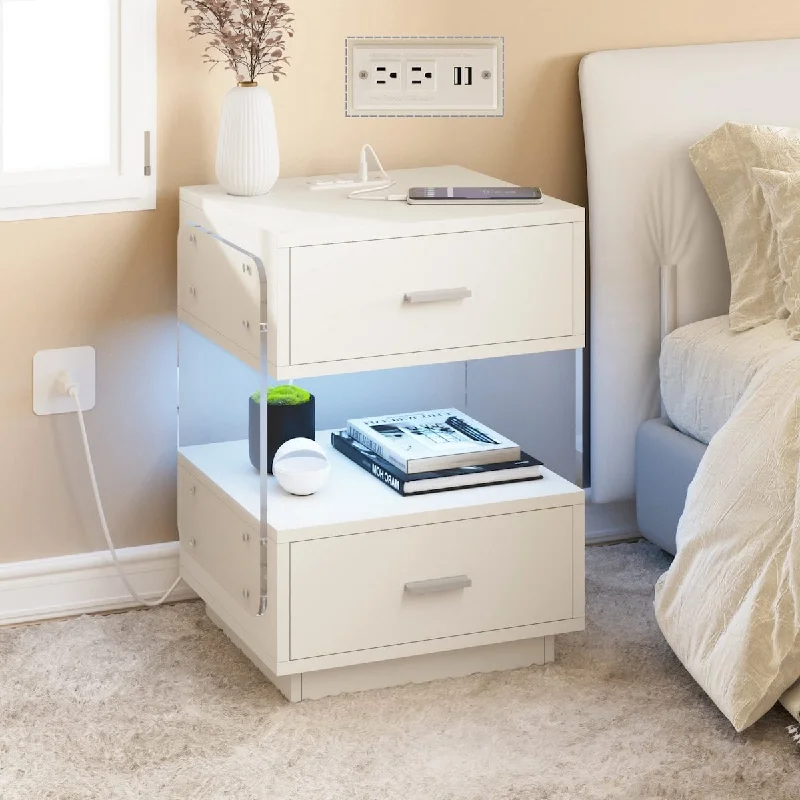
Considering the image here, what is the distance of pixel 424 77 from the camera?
8.29 feet

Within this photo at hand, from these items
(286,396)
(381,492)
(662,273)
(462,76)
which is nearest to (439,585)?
(381,492)

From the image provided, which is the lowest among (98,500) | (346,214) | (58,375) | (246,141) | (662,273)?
(98,500)

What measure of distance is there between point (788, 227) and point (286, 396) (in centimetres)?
85

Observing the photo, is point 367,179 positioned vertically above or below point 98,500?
above

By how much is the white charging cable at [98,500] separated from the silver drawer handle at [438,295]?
0.59 metres

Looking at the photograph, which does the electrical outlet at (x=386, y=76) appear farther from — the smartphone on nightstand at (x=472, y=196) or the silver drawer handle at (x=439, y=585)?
the silver drawer handle at (x=439, y=585)

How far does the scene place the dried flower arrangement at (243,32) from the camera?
224 cm

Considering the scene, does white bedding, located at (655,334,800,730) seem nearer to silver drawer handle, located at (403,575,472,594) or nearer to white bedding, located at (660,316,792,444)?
white bedding, located at (660,316,792,444)

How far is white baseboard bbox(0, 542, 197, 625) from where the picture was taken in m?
2.41

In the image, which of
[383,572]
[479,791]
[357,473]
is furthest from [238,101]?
[479,791]

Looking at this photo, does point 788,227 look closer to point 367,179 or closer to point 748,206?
point 748,206

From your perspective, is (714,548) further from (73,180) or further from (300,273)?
(73,180)

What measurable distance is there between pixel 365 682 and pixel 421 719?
0.42 ft

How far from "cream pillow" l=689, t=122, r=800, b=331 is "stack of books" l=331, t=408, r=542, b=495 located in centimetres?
50
